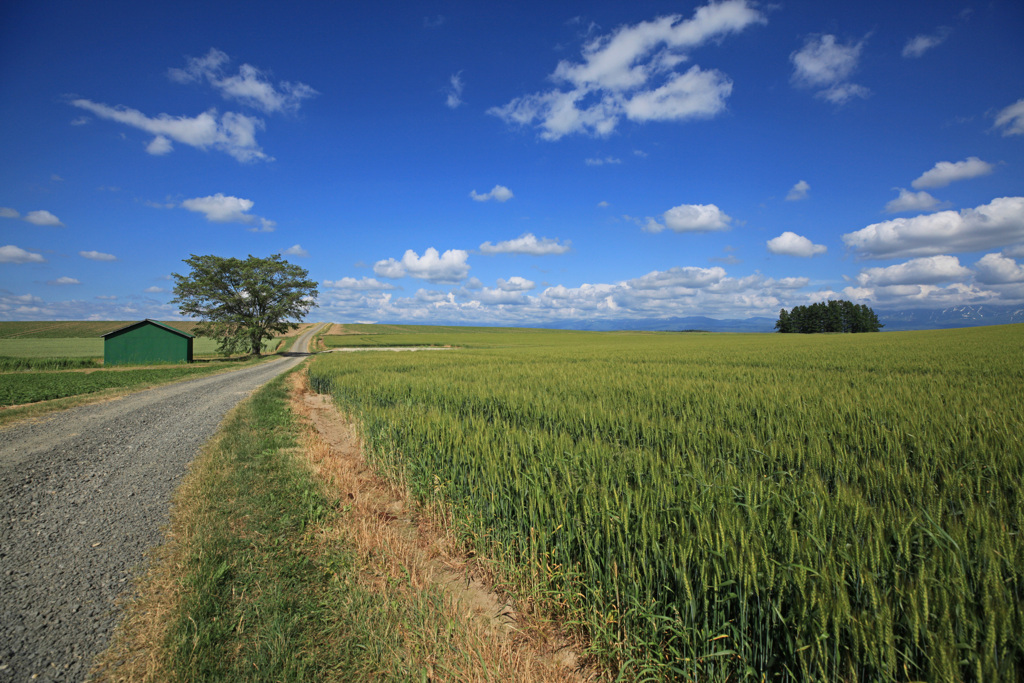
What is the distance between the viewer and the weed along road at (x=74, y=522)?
2875 millimetres

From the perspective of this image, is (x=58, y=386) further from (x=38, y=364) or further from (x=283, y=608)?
(x=283, y=608)

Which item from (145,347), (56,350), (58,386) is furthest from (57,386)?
(56,350)

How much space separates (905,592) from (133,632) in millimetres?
4905

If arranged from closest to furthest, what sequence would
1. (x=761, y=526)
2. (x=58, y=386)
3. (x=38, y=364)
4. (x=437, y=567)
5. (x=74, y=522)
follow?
(x=761, y=526) < (x=437, y=567) < (x=74, y=522) < (x=58, y=386) < (x=38, y=364)

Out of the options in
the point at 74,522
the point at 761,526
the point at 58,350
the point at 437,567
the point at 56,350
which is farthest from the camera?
the point at 58,350

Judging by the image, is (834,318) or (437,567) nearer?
(437,567)

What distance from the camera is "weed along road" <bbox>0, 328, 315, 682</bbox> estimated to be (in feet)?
9.43

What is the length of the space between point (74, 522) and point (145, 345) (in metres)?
36.3

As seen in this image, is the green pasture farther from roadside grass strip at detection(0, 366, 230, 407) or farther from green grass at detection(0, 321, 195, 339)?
roadside grass strip at detection(0, 366, 230, 407)

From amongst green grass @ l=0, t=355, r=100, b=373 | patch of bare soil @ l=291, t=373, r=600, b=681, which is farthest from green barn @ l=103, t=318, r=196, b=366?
patch of bare soil @ l=291, t=373, r=600, b=681

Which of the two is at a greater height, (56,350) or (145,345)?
(145,345)

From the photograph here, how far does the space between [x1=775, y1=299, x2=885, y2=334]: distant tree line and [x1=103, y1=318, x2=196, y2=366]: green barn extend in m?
128

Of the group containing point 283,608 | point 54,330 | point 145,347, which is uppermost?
point 54,330

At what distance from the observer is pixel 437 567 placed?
156 inches
